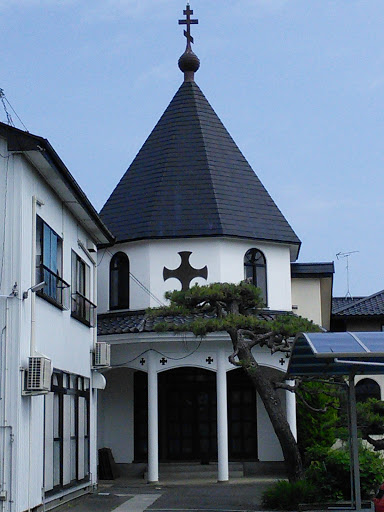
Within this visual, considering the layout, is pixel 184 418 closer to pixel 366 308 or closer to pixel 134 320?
pixel 134 320

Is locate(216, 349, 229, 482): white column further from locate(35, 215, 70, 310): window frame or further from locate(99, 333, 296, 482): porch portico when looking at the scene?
locate(35, 215, 70, 310): window frame

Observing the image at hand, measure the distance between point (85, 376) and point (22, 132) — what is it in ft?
23.9

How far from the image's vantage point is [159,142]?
82.5 ft

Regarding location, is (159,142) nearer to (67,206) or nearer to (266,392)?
(67,206)

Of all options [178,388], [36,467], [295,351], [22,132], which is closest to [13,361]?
[36,467]

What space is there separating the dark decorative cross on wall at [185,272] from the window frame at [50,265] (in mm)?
5918

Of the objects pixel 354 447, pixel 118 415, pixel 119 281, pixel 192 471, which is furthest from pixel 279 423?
pixel 119 281

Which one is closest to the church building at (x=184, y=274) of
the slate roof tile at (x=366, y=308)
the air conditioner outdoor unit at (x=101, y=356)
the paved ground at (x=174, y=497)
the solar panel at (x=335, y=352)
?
the air conditioner outdoor unit at (x=101, y=356)

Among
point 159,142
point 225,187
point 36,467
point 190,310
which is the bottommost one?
point 36,467

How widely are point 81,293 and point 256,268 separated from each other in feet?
18.8

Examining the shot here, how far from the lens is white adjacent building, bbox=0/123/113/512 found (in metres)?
13.1

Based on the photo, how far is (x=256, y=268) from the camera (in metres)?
23.1

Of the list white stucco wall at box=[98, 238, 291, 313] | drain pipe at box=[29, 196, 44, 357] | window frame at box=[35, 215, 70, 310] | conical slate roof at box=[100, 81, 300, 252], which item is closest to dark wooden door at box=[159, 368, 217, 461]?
white stucco wall at box=[98, 238, 291, 313]

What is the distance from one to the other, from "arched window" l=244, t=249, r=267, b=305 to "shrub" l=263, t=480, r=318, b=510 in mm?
8652
